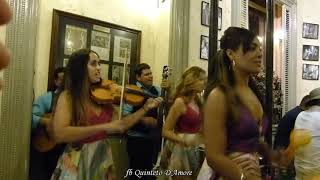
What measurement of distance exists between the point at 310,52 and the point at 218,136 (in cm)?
178

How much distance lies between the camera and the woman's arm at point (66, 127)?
3.29ft

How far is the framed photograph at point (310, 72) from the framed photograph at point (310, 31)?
0.20 metres

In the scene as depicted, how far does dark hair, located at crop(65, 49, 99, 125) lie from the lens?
104cm

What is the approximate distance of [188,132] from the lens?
4.51 ft

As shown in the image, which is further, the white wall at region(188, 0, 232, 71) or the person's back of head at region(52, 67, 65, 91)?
the white wall at region(188, 0, 232, 71)

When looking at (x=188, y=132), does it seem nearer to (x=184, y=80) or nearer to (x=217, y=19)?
(x=184, y=80)

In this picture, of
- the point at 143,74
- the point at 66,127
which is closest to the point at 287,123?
the point at 143,74

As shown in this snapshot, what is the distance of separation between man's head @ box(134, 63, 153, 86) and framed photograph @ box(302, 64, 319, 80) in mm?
1314

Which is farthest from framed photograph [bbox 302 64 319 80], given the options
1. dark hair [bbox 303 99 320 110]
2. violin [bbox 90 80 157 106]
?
violin [bbox 90 80 157 106]

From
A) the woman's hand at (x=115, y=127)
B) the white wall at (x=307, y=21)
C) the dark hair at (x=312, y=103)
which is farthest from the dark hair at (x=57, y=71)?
the white wall at (x=307, y=21)

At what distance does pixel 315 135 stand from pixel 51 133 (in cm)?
104

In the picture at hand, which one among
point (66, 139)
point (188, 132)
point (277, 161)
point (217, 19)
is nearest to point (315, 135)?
point (277, 161)

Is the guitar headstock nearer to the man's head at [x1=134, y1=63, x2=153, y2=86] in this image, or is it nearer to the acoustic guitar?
the man's head at [x1=134, y1=63, x2=153, y2=86]

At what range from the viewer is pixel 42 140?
113cm
